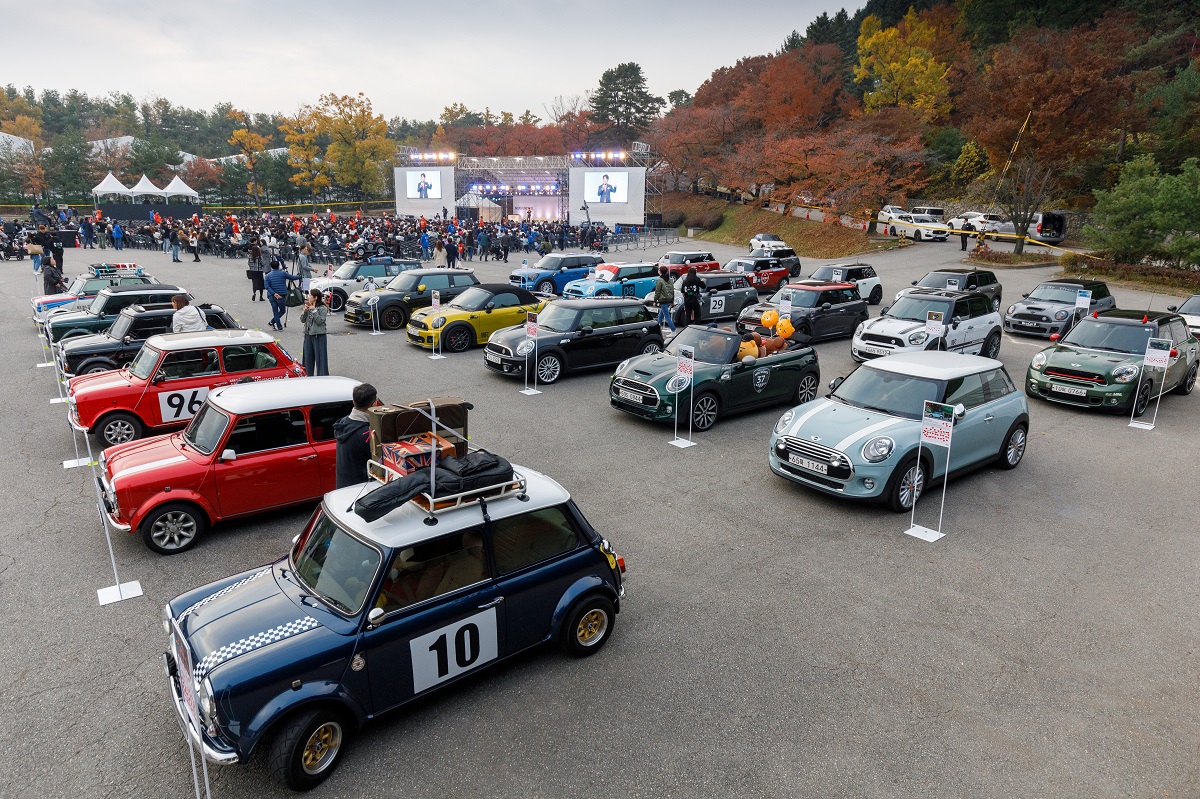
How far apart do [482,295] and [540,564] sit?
13.0 meters

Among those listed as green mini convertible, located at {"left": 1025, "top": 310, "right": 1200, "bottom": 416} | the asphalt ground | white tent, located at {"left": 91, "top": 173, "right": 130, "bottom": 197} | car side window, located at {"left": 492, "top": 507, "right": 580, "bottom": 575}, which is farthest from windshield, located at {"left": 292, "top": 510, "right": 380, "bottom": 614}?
white tent, located at {"left": 91, "top": 173, "right": 130, "bottom": 197}

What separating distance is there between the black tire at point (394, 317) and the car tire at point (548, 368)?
716 cm

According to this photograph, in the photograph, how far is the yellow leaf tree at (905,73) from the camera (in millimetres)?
54688

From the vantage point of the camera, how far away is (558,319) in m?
14.5

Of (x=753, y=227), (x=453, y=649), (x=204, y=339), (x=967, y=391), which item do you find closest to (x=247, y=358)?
(x=204, y=339)

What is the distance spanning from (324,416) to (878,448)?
6.40m

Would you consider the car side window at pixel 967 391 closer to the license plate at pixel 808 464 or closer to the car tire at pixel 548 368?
the license plate at pixel 808 464

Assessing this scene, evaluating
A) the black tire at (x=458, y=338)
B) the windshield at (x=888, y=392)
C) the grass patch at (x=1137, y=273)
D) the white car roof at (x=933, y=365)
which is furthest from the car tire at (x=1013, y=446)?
the grass patch at (x=1137, y=273)

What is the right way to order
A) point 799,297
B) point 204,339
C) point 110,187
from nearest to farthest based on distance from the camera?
point 204,339 → point 799,297 → point 110,187

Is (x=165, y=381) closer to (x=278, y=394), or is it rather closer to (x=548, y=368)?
(x=278, y=394)

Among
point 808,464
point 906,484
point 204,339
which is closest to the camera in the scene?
point 906,484

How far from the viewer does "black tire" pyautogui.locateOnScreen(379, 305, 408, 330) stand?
755 inches

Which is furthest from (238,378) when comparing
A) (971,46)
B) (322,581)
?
(971,46)

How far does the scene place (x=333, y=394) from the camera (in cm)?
773
